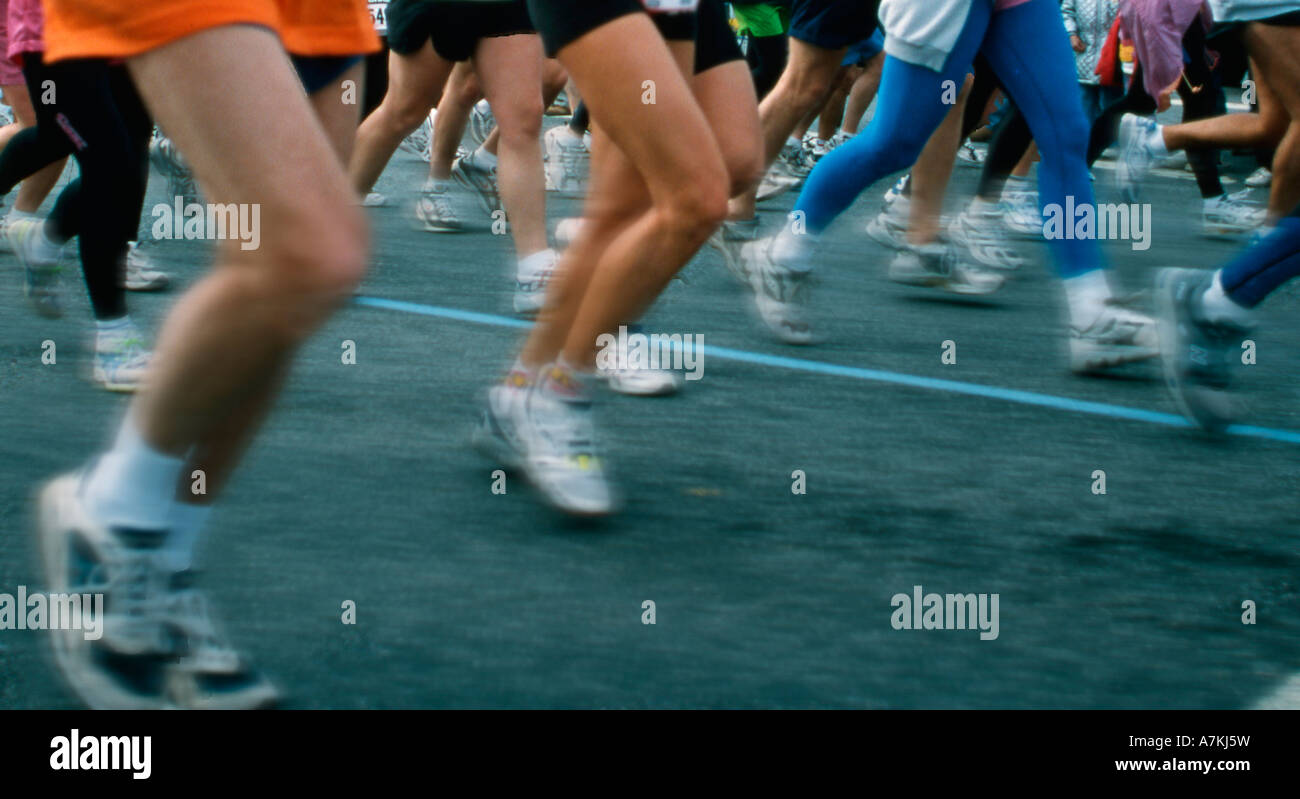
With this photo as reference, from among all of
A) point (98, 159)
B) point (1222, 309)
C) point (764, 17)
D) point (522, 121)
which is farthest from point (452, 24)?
point (764, 17)

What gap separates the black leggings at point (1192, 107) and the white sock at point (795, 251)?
2.94 meters

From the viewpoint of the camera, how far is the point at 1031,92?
4.77 m

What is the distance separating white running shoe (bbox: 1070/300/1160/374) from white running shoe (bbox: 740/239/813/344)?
85 centimetres

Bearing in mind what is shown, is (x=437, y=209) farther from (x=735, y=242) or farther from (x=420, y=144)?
(x=420, y=144)

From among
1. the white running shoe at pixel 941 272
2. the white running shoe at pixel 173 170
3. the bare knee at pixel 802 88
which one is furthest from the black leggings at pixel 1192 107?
the white running shoe at pixel 173 170

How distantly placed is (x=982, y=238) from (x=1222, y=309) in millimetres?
2388

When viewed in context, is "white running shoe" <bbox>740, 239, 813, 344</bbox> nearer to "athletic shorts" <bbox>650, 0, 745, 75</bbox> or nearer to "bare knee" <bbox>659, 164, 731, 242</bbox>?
"athletic shorts" <bbox>650, 0, 745, 75</bbox>

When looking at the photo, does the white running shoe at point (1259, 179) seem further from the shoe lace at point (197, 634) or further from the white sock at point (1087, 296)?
the shoe lace at point (197, 634)

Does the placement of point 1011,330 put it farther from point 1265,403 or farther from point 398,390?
point 398,390

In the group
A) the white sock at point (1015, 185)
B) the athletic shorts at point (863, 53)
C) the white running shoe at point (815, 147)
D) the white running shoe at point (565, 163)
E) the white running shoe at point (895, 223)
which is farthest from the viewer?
the white running shoe at point (815, 147)

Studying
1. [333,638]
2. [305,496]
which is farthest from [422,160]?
[333,638]

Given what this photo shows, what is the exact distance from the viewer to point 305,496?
3422mm

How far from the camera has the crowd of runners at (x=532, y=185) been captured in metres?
2.13
